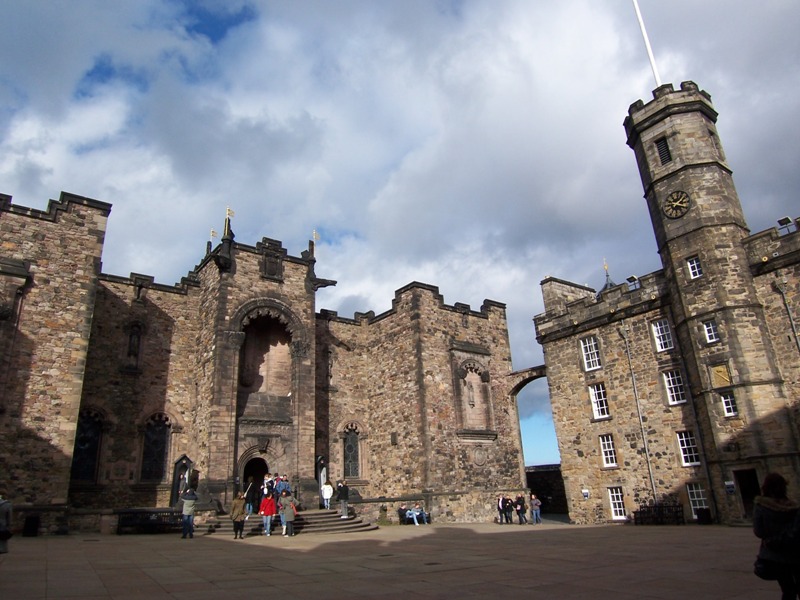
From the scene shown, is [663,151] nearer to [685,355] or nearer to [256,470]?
[685,355]

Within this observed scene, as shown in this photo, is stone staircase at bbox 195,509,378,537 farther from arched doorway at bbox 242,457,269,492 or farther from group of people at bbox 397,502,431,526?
arched doorway at bbox 242,457,269,492

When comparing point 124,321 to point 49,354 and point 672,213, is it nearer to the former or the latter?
point 49,354

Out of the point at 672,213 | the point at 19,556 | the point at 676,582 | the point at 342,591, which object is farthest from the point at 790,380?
the point at 19,556

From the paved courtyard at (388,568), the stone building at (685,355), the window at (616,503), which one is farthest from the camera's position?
the window at (616,503)

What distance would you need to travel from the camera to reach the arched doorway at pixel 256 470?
22.7 m

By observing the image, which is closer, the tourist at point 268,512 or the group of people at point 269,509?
the group of people at point 269,509

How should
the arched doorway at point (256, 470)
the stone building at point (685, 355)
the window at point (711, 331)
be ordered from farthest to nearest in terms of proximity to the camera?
the arched doorway at point (256, 470) < the window at point (711, 331) < the stone building at point (685, 355)

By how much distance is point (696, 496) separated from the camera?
20.6 m

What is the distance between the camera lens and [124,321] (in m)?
23.0

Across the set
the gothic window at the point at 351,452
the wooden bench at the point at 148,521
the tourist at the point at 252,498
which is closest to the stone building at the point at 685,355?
the gothic window at the point at 351,452

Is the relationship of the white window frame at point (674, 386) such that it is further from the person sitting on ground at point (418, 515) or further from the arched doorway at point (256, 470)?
the arched doorway at point (256, 470)

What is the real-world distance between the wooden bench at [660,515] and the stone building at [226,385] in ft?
23.0

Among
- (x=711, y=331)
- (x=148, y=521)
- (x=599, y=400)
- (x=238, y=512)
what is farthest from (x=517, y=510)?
(x=148, y=521)

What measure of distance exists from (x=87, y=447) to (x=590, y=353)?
21480 millimetres
